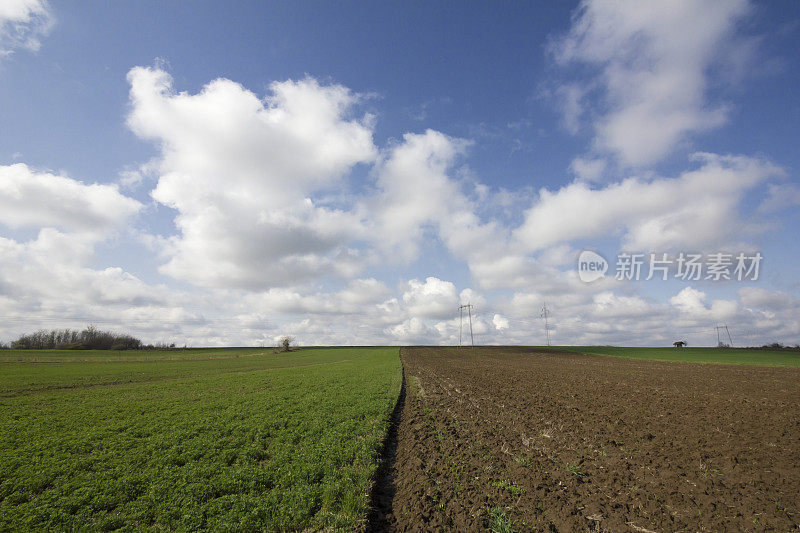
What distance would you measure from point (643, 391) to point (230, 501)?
3483cm

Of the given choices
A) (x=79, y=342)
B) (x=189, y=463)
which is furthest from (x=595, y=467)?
(x=79, y=342)

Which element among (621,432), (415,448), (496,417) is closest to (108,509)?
(415,448)

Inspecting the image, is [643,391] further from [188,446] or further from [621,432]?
[188,446]

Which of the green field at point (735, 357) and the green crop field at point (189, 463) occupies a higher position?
the green crop field at point (189, 463)

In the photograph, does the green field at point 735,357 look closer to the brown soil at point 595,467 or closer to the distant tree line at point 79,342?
the brown soil at point 595,467

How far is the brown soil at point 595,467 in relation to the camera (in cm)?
994

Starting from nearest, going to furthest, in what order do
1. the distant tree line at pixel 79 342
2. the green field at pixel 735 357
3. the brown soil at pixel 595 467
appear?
the brown soil at pixel 595 467, the green field at pixel 735 357, the distant tree line at pixel 79 342

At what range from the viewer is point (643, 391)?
3094cm

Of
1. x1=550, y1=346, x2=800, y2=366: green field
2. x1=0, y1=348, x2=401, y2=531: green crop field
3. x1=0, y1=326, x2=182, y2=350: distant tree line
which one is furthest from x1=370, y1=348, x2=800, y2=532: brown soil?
x1=0, y1=326, x2=182, y2=350: distant tree line

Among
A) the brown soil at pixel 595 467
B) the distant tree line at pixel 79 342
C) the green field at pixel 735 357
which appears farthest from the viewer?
the distant tree line at pixel 79 342

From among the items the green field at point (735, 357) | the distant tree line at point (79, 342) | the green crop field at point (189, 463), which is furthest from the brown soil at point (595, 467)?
the distant tree line at point (79, 342)

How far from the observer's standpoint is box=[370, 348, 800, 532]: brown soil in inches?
391

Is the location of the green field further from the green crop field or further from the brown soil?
the green crop field

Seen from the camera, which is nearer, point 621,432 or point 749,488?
point 749,488
